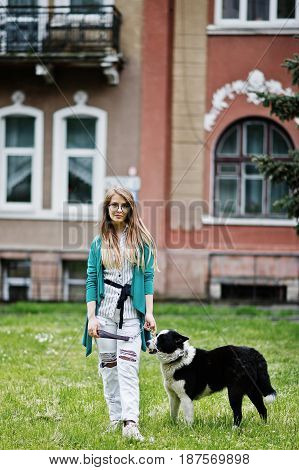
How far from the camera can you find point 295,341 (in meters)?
12.7

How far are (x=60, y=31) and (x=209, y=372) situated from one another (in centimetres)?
1301

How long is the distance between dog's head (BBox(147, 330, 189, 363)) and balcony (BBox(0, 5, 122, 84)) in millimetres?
11961

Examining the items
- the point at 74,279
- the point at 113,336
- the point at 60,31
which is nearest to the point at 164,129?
the point at 60,31

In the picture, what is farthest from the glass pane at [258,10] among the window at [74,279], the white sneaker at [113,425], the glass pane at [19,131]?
the white sneaker at [113,425]

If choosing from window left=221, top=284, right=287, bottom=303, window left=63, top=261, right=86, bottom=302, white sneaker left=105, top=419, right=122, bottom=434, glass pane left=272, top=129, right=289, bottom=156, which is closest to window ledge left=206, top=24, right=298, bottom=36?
→ glass pane left=272, top=129, right=289, bottom=156

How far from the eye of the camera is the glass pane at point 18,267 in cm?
1934

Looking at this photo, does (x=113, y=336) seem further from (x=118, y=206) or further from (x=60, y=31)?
(x=60, y=31)

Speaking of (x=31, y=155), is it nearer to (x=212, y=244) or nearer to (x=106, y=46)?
(x=106, y=46)

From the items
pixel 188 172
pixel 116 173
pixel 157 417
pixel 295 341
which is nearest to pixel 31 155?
pixel 116 173

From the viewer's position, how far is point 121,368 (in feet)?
22.3

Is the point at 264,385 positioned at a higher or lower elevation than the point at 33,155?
lower

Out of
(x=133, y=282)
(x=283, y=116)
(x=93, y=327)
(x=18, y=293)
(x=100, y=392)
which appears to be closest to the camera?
(x=93, y=327)

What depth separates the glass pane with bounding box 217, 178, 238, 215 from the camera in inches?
753

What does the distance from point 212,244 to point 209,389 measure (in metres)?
11.7
